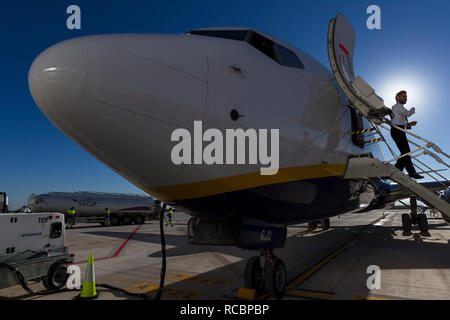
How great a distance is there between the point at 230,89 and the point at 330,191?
3198mm

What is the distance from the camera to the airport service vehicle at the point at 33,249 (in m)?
5.93

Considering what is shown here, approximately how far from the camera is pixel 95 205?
30.2 meters

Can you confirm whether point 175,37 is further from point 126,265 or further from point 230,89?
point 126,265

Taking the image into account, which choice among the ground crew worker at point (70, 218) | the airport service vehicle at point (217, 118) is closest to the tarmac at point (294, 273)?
the airport service vehicle at point (217, 118)

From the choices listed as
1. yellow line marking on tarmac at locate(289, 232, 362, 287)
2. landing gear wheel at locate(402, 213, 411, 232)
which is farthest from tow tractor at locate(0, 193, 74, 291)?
landing gear wheel at locate(402, 213, 411, 232)

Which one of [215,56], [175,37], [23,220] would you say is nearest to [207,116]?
[215,56]

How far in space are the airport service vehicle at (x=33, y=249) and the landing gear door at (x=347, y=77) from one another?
7337mm

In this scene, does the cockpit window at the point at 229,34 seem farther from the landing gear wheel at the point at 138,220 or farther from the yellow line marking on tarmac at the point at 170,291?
the landing gear wheel at the point at 138,220

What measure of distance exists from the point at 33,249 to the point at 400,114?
29.8ft

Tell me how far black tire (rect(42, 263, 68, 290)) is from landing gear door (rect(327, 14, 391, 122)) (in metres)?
7.39

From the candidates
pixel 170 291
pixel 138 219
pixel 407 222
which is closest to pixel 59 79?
pixel 170 291

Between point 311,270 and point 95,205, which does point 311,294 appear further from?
point 95,205

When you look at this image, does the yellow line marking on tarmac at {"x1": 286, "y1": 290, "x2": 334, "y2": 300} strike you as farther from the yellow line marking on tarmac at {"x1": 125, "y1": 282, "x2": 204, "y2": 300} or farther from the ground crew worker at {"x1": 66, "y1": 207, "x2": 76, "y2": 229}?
the ground crew worker at {"x1": 66, "y1": 207, "x2": 76, "y2": 229}
